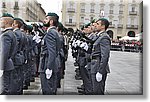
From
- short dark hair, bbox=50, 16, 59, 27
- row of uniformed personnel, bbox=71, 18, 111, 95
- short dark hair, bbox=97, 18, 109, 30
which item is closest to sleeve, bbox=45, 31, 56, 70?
short dark hair, bbox=50, 16, 59, 27

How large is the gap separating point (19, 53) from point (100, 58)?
2.95ft

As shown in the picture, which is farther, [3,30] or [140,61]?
[140,61]

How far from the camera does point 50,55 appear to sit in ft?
12.5

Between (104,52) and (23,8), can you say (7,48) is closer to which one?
(23,8)

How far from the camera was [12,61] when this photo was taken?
12.8 feet

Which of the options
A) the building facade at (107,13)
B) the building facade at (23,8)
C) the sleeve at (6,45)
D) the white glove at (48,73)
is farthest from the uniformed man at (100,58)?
the sleeve at (6,45)

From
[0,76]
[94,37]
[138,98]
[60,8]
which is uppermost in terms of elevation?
[60,8]

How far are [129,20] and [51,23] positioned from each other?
1.01m

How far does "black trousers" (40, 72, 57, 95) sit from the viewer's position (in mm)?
3898

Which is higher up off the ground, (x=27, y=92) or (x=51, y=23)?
(x=51, y=23)

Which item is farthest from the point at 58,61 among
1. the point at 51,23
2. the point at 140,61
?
the point at 140,61

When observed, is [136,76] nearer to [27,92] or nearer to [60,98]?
[60,98]

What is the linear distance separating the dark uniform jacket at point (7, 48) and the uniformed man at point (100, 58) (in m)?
0.89

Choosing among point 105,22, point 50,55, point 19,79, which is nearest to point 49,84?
point 50,55
